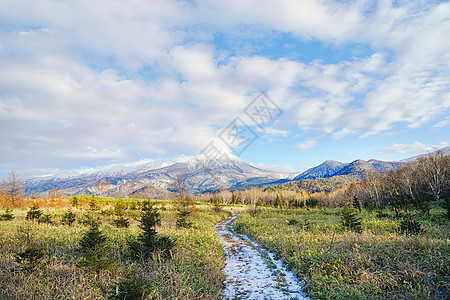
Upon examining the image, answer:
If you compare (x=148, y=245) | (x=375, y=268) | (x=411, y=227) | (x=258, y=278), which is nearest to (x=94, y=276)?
(x=148, y=245)

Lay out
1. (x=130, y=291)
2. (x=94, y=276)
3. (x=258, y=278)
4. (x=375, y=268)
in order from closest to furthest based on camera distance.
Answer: (x=130, y=291), (x=94, y=276), (x=375, y=268), (x=258, y=278)

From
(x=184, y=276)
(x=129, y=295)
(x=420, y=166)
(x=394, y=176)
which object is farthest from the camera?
(x=394, y=176)

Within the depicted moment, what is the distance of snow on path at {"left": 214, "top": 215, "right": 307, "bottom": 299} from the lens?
681cm

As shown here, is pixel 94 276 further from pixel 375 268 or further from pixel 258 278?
pixel 375 268

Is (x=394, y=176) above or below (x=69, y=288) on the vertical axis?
above

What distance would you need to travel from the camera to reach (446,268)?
246 inches

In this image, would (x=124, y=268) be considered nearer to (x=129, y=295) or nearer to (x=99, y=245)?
(x=99, y=245)

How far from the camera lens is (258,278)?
27.0 ft

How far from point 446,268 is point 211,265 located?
27.4ft

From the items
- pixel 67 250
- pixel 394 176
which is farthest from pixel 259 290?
pixel 394 176

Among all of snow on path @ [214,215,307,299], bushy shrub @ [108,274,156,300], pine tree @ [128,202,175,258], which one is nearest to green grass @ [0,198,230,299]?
pine tree @ [128,202,175,258]

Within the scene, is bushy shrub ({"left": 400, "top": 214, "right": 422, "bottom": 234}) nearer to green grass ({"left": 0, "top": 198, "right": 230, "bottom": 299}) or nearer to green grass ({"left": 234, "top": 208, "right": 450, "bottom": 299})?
green grass ({"left": 234, "top": 208, "right": 450, "bottom": 299})

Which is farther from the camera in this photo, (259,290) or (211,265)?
(211,265)

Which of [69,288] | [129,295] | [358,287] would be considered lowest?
[358,287]
